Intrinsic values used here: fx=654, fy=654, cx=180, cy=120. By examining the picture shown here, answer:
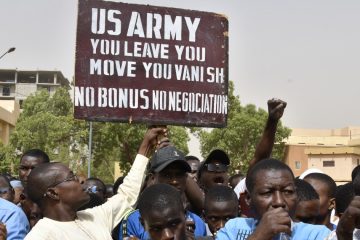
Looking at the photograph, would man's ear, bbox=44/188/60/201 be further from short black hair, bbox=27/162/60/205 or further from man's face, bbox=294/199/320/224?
man's face, bbox=294/199/320/224

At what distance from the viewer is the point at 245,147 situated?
34.0 meters

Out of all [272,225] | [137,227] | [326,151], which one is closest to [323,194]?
[137,227]

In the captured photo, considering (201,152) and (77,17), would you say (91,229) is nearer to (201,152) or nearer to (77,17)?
(77,17)

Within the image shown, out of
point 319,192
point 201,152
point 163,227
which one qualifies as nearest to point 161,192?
point 163,227

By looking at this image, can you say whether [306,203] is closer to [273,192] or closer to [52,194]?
[273,192]

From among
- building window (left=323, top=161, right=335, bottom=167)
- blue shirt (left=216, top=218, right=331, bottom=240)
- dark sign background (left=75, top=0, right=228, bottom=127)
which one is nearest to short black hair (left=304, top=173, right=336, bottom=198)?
dark sign background (left=75, top=0, right=228, bottom=127)

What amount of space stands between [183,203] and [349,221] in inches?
46.9

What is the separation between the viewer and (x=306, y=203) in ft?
14.0

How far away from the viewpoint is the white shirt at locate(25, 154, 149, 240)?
3680 millimetres

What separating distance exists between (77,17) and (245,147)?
96.7 feet

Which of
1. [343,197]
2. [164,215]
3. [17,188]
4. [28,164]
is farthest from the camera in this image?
[17,188]

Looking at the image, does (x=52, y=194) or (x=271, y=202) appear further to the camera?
(x=52, y=194)

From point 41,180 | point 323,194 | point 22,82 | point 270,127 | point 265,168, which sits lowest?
point 323,194

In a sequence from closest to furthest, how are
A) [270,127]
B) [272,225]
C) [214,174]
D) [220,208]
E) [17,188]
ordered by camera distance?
[272,225], [270,127], [220,208], [214,174], [17,188]
